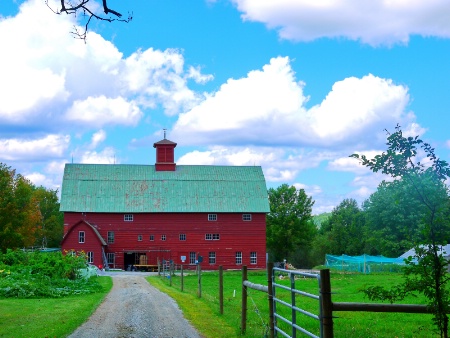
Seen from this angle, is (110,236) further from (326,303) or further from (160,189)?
(326,303)

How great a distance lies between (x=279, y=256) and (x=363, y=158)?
7848 centimetres

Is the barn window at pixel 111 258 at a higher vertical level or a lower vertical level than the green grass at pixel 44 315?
higher

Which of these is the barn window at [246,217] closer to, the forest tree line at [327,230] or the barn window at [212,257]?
the barn window at [212,257]

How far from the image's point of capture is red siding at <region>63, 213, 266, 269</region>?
61.3 meters

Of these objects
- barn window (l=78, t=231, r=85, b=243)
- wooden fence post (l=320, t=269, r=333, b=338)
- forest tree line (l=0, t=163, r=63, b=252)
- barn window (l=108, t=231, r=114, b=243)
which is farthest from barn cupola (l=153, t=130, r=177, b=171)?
wooden fence post (l=320, t=269, r=333, b=338)

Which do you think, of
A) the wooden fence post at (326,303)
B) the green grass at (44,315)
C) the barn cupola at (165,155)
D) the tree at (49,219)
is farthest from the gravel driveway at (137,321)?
the tree at (49,219)

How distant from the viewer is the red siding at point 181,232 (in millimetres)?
61312

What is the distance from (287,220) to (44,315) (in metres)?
66.8

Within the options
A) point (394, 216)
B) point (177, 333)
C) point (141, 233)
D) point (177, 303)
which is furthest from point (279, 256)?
point (177, 333)

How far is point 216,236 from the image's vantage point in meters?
62.7

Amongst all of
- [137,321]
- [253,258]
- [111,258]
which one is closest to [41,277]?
[137,321]

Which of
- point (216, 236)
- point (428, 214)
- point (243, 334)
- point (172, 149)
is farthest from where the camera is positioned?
point (172, 149)

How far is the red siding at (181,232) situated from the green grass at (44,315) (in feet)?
126

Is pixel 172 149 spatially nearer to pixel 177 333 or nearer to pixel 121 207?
pixel 121 207
